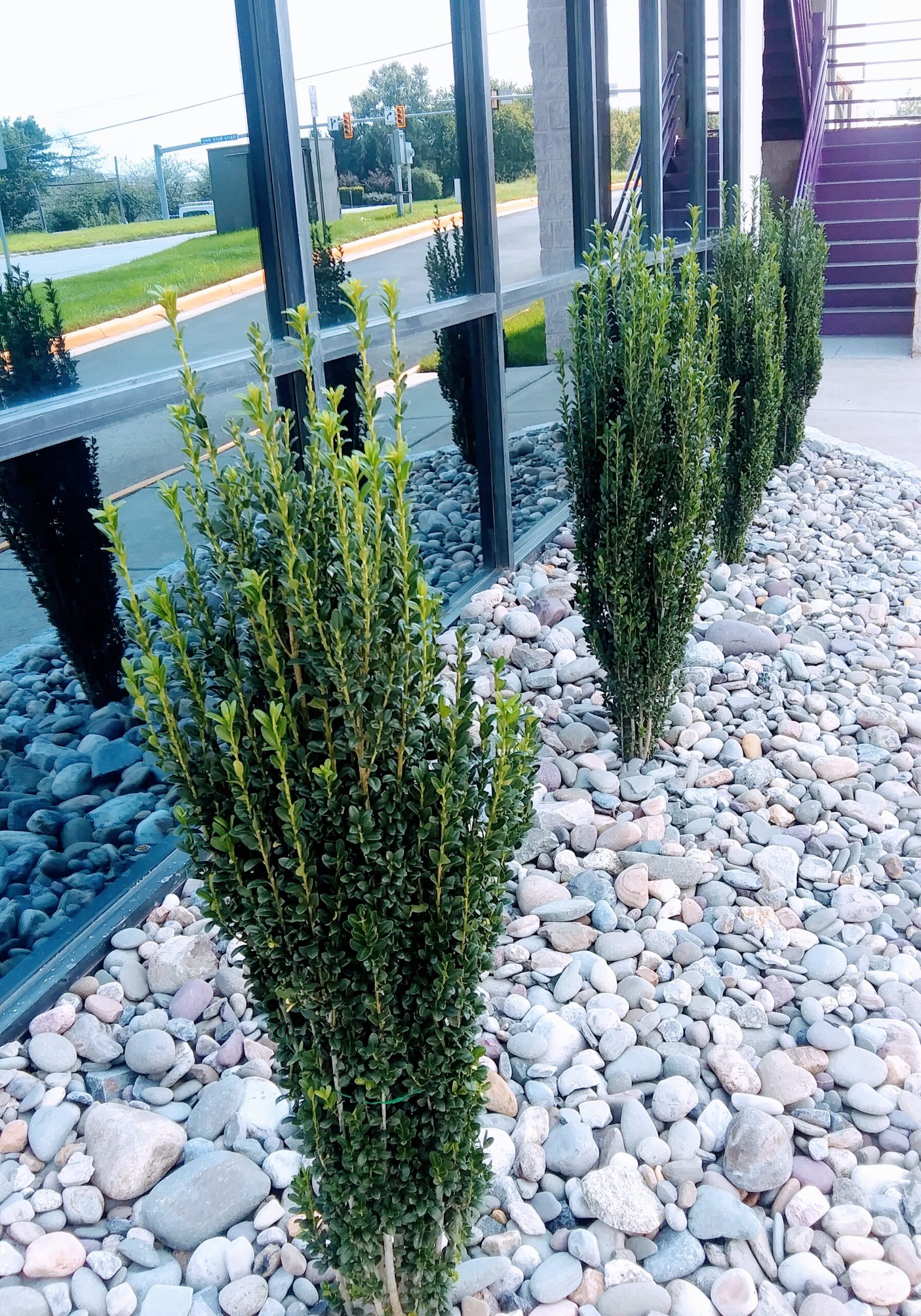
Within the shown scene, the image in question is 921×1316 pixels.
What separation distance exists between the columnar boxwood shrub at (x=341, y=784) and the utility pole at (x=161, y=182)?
140cm

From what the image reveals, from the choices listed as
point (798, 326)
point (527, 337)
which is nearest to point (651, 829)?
point (527, 337)

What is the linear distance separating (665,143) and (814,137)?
187 inches

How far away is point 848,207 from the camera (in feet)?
40.9

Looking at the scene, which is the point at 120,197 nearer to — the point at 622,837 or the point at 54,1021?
the point at 54,1021

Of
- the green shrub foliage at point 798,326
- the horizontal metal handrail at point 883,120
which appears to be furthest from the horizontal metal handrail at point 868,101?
the green shrub foliage at point 798,326

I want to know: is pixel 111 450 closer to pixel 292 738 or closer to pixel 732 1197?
pixel 292 738

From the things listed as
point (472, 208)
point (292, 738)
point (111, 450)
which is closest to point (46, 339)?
point (111, 450)

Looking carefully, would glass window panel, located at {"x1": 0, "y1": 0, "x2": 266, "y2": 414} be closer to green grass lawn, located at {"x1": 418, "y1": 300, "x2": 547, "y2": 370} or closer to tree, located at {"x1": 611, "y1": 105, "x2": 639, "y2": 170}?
green grass lawn, located at {"x1": 418, "y1": 300, "x2": 547, "y2": 370}

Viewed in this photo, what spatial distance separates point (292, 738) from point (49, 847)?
4.94 ft

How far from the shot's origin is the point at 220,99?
2.84 m

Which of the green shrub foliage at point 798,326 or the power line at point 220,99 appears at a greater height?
the power line at point 220,99

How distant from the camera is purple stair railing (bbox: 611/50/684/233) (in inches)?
237

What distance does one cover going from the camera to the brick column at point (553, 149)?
500 centimetres

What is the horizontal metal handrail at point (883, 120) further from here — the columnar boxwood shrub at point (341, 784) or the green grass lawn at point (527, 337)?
the columnar boxwood shrub at point (341, 784)
